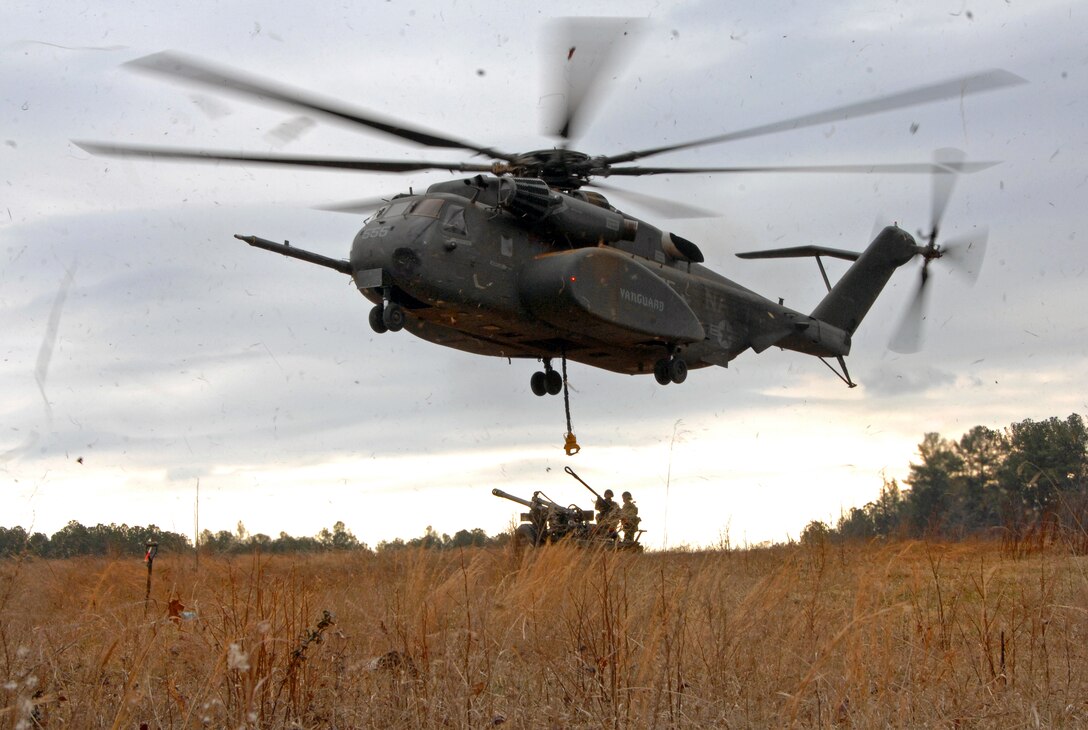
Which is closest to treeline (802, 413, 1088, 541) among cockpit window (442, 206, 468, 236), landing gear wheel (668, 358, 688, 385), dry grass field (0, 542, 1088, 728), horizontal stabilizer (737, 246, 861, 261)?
horizontal stabilizer (737, 246, 861, 261)

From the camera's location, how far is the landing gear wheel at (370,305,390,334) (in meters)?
12.2

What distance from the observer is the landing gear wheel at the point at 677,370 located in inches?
583

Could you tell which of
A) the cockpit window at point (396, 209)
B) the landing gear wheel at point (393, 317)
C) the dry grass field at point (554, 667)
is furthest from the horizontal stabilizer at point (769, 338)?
the dry grass field at point (554, 667)

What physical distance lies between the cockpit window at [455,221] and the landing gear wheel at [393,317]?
1.08 meters

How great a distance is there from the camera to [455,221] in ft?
→ 40.6

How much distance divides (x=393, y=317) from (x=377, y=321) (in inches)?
10.0

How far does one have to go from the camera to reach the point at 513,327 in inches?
527

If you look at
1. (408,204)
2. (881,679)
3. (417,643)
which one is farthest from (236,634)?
(408,204)

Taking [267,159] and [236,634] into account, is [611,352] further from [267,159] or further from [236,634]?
[236,634]

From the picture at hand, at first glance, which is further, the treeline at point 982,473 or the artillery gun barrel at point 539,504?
the treeline at point 982,473

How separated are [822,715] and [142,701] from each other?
3.30m

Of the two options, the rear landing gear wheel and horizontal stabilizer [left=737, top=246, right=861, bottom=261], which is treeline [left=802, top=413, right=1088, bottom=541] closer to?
horizontal stabilizer [left=737, top=246, right=861, bottom=261]

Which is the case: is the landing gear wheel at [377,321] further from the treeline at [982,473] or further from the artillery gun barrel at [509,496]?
the treeline at [982,473]

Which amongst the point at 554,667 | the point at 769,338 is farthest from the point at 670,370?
the point at 554,667
